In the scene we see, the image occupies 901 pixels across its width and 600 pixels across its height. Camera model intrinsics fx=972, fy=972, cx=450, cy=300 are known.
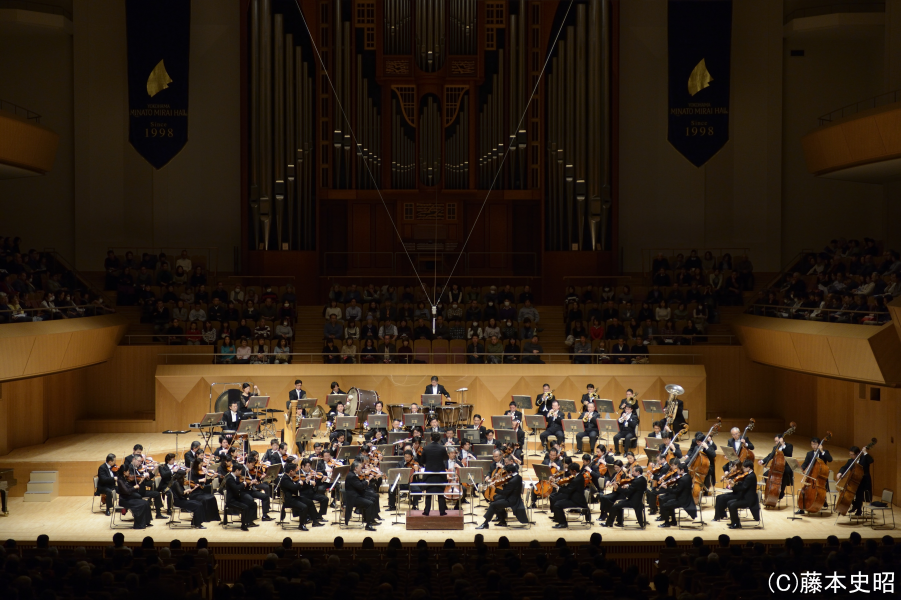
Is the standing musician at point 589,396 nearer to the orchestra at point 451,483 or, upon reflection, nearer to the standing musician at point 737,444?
the orchestra at point 451,483

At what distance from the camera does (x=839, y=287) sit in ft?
58.0

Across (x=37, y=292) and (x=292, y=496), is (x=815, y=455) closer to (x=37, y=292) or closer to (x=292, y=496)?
(x=292, y=496)

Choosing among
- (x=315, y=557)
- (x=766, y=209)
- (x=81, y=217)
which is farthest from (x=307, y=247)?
(x=315, y=557)

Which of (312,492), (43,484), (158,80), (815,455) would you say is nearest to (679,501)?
(815,455)

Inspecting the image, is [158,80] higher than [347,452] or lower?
higher

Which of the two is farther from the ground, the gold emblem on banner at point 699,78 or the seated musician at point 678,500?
the gold emblem on banner at point 699,78

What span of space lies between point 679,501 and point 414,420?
4612 millimetres

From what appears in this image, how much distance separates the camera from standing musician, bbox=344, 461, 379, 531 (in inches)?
536

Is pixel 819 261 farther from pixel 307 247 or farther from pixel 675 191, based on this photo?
pixel 307 247

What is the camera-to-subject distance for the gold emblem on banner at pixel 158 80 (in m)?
22.5

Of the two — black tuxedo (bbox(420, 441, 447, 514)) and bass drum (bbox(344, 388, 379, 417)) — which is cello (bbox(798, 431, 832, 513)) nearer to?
black tuxedo (bbox(420, 441, 447, 514))

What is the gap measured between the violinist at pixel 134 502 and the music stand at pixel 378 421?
12.4 ft

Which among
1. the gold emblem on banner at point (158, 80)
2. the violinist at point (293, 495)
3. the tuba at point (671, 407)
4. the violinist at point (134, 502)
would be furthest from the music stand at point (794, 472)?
the gold emblem on banner at point (158, 80)

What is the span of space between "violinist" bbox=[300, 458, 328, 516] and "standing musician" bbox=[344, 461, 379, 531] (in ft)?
1.23
